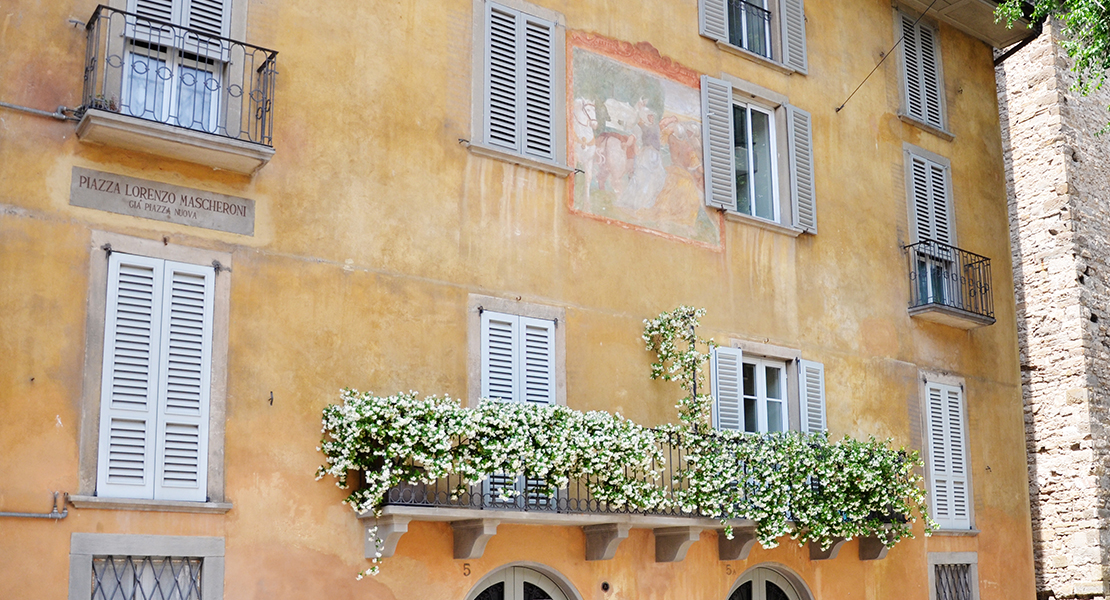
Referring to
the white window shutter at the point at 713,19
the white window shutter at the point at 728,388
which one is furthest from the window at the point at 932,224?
the white window shutter at the point at 728,388

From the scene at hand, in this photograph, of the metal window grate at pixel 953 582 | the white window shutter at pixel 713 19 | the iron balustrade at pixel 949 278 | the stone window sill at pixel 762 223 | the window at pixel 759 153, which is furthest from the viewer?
the iron balustrade at pixel 949 278

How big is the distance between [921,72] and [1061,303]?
488 centimetres

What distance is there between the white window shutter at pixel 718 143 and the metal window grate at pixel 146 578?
6.74 metres

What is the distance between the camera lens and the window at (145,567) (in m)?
8.72

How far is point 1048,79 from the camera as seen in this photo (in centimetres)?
2016

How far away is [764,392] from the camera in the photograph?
13445mm

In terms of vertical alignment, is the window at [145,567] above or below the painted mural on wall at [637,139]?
below

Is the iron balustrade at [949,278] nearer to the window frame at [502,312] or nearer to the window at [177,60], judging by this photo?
the window frame at [502,312]

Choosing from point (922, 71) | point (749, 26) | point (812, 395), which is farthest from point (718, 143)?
point (922, 71)

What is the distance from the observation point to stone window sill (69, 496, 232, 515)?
877 cm

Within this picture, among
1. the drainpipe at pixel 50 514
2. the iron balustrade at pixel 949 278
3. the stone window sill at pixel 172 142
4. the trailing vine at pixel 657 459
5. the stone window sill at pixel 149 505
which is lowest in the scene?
the drainpipe at pixel 50 514

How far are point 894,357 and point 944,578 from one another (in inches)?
108

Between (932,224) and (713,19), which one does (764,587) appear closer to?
(932,224)

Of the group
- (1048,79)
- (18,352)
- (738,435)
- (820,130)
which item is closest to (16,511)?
(18,352)
